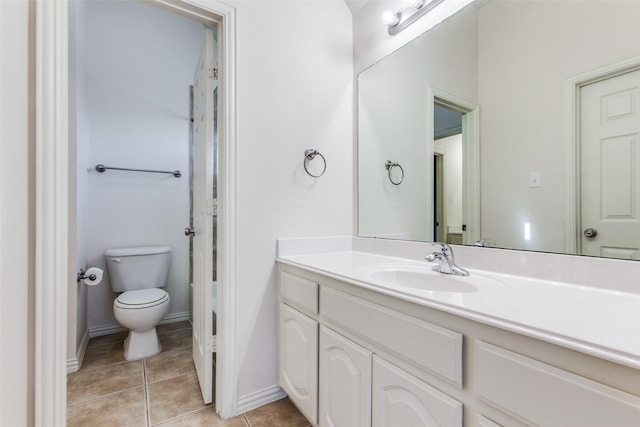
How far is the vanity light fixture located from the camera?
4.56ft

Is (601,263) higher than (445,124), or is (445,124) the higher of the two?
(445,124)

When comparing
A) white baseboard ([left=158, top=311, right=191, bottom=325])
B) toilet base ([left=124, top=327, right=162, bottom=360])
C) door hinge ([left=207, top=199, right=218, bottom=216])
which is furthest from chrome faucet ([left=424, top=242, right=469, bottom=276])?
white baseboard ([left=158, top=311, right=191, bottom=325])

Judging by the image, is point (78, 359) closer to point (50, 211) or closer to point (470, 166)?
point (50, 211)

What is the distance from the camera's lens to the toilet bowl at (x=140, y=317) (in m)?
1.89

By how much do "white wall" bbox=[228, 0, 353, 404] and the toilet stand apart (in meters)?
0.92

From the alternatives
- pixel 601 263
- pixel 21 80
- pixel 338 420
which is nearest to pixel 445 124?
pixel 601 263

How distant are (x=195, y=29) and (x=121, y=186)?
159 cm

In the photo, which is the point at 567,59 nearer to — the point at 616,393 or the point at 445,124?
the point at 445,124

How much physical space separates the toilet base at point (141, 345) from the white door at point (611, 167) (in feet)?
7.98

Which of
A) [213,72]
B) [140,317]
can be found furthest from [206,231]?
[140,317]

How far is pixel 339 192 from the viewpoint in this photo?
1.75 metres

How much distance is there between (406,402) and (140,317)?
5.89ft

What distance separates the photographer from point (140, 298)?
199cm

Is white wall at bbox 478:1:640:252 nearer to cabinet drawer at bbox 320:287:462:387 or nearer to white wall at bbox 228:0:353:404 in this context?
cabinet drawer at bbox 320:287:462:387
